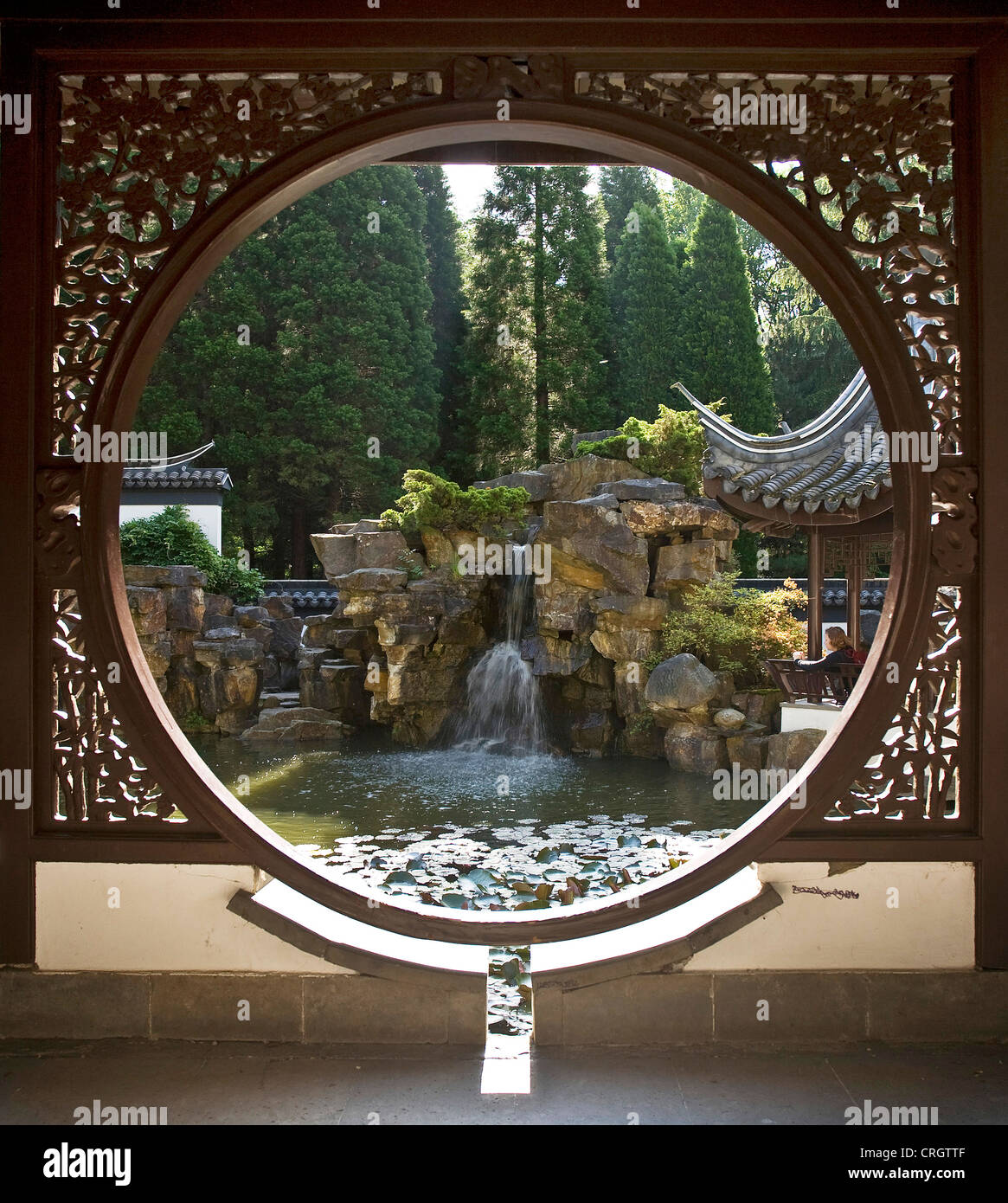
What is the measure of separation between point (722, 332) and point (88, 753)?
709 inches

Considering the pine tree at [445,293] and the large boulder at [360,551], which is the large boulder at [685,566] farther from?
the pine tree at [445,293]

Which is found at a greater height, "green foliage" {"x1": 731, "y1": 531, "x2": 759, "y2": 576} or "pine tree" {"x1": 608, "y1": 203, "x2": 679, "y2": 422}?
"pine tree" {"x1": 608, "y1": 203, "x2": 679, "y2": 422}

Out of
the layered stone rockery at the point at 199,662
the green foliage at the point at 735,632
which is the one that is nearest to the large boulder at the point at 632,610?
the green foliage at the point at 735,632

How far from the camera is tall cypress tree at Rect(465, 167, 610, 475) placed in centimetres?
1852

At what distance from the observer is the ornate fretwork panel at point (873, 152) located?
8.59 ft

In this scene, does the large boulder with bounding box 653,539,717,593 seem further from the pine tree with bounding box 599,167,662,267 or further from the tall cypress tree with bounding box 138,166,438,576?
the pine tree with bounding box 599,167,662,267

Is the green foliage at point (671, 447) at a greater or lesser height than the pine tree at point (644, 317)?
lesser

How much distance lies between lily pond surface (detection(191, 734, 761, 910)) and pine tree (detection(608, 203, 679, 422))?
35.1 feet

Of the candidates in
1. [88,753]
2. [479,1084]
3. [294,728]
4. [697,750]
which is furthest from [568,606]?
[479,1084]

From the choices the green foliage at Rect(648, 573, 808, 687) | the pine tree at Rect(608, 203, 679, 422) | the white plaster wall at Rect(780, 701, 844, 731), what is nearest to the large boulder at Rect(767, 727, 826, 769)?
the white plaster wall at Rect(780, 701, 844, 731)

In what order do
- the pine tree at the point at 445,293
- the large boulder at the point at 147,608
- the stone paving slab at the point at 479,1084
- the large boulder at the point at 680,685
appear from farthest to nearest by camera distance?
the pine tree at the point at 445,293, the large boulder at the point at 147,608, the large boulder at the point at 680,685, the stone paving slab at the point at 479,1084

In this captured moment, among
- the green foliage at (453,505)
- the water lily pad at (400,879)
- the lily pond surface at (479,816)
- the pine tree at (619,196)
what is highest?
the pine tree at (619,196)

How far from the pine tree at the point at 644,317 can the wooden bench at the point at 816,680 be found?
36.0 feet

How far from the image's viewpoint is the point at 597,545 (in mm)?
9977
